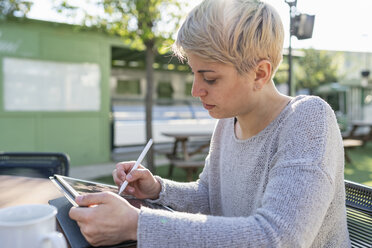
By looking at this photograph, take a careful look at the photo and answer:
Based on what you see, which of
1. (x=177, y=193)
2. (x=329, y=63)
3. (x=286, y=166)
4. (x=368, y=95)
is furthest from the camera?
(x=329, y=63)

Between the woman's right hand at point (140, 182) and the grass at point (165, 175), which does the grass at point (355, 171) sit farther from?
the woman's right hand at point (140, 182)

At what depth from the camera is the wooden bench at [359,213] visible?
1214 mm

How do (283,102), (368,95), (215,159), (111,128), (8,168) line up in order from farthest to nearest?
(368,95), (111,128), (8,168), (215,159), (283,102)

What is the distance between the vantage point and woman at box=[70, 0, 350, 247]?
2.52 ft

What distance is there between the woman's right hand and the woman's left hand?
1.36 feet

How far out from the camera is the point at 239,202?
3.90 ft

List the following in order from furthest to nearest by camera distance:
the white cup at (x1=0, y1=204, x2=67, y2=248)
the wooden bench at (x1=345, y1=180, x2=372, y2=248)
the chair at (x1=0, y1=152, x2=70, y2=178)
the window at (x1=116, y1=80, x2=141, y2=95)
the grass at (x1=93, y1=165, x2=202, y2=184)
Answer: the window at (x1=116, y1=80, x2=141, y2=95), the grass at (x1=93, y1=165, x2=202, y2=184), the chair at (x1=0, y1=152, x2=70, y2=178), the wooden bench at (x1=345, y1=180, x2=372, y2=248), the white cup at (x1=0, y1=204, x2=67, y2=248)

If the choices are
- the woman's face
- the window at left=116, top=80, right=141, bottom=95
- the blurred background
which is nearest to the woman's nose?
the woman's face

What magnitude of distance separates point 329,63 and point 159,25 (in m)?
19.2

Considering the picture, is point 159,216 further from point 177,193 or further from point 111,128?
point 111,128

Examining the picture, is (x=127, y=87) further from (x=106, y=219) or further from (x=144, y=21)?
(x=106, y=219)

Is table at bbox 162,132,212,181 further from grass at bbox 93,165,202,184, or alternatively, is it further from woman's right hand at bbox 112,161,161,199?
woman's right hand at bbox 112,161,161,199

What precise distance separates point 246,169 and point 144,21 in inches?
189

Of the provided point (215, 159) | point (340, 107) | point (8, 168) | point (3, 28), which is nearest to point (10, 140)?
Answer: point (3, 28)
